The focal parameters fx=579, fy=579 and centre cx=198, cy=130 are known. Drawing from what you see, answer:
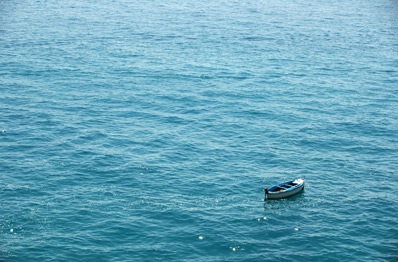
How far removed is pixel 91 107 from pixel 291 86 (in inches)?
2215

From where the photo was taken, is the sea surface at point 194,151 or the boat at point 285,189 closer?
the sea surface at point 194,151

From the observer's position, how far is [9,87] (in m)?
156

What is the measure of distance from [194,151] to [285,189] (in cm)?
2576

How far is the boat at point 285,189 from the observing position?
108 meters

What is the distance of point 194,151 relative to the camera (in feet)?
416

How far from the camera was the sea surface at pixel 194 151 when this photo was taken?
96375 millimetres

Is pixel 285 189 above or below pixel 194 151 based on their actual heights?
below

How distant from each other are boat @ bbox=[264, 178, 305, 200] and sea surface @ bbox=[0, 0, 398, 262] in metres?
1.44

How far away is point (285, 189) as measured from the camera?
109 metres

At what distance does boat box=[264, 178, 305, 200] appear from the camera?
107938 millimetres

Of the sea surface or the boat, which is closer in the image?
the sea surface

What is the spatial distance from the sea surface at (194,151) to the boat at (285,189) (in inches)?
56.8

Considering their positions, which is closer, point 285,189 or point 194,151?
point 285,189

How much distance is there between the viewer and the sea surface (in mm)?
96375
